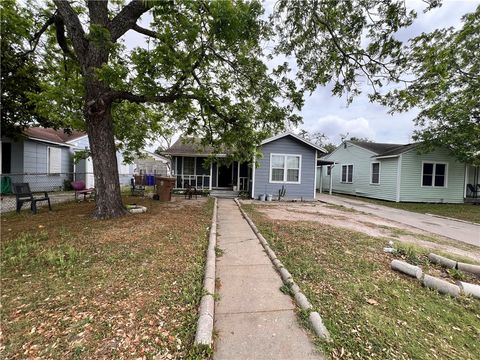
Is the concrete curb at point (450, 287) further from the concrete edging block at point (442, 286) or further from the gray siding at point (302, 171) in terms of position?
the gray siding at point (302, 171)

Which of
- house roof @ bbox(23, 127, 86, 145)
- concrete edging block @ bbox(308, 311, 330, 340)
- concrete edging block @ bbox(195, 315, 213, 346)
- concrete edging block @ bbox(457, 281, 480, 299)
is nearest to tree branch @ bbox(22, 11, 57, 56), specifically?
house roof @ bbox(23, 127, 86, 145)

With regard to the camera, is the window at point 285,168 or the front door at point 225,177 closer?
the window at point 285,168

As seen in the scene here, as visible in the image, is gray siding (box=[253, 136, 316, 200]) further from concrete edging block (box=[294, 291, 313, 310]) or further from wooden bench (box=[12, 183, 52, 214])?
concrete edging block (box=[294, 291, 313, 310])

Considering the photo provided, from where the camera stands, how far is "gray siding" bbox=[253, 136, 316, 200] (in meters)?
13.5

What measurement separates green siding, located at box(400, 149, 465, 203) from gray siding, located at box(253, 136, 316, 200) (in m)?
6.29

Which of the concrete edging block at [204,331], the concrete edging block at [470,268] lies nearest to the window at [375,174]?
the concrete edging block at [470,268]

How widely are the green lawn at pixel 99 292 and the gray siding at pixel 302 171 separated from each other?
869cm

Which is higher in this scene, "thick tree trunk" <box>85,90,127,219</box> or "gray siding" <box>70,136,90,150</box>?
"gray siding" <box>70,136,90,150</box>

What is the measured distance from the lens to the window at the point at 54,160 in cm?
1378

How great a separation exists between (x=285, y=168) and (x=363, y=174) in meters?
8.27

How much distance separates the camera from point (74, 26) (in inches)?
232

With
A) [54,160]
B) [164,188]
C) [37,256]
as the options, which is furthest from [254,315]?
[54,160]

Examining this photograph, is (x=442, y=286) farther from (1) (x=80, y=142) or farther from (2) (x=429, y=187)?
(1) (x=80, y=142)

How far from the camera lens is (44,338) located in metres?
2.07
